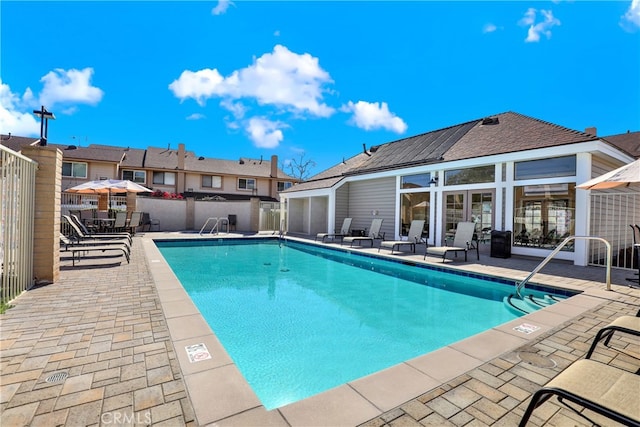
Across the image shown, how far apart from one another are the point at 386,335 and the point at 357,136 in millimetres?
29504

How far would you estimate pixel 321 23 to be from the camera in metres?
12.1

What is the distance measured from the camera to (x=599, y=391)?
150cm

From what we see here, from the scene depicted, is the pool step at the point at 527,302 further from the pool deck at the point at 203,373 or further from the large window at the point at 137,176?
the large window at the point at 137,176

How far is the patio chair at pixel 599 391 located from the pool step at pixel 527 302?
3.92 metres

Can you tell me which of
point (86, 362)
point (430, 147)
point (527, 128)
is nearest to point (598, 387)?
point (86, 362)

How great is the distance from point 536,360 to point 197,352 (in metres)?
3.12

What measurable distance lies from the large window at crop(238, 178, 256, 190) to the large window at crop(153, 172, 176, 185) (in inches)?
233

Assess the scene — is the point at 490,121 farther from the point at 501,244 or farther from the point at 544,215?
the point at 501,244

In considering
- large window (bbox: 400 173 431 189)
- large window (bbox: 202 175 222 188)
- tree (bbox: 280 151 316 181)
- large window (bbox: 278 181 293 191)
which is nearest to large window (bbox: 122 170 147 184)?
large window (bbox: 202 175 222 188)

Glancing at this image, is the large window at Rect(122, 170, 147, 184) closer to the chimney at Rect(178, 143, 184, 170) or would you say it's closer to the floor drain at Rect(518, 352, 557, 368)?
the chimney at Rect(178, 143, 184, 170)

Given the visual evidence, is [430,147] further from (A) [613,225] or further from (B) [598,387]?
(B) [598,387]

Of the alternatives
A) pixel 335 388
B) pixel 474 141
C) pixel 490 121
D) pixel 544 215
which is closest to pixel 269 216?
pixel 474 141

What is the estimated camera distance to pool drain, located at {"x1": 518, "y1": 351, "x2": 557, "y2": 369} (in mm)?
2658

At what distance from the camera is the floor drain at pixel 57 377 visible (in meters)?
2.27
